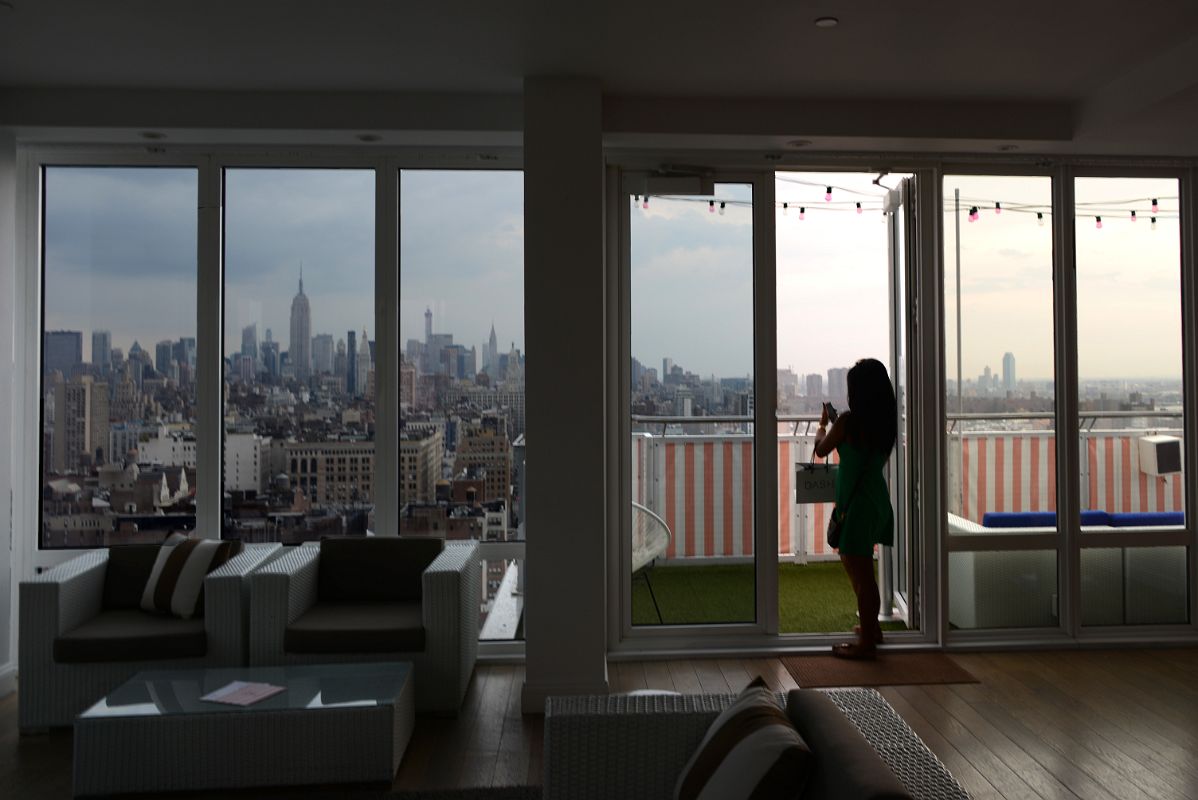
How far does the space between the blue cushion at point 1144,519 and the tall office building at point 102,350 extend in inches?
223

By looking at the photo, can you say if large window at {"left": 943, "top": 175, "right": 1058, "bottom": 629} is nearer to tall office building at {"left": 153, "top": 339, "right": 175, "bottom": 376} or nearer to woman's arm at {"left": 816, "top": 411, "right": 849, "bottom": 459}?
woman's arm at {"left": 816, "top": 411, "right": 849, "bottom": 459}

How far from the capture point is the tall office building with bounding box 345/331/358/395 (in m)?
4.84

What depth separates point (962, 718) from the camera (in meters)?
3.94

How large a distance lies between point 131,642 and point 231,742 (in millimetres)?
907

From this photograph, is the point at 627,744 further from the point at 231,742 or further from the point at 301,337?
the point at 301,337

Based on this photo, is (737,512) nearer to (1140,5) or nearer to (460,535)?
(460,535)

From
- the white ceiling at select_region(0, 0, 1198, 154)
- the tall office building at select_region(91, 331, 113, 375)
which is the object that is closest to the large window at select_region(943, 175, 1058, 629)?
the white ceiling at select_region(0, 0, 1198, 154)

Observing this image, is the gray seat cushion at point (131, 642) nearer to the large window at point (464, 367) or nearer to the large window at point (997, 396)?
the large window at point (464, 367)

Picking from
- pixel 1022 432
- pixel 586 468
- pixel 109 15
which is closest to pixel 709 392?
pixel 586 468

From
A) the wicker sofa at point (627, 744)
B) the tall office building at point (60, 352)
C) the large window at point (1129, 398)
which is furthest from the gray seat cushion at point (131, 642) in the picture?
the large window at point (1129, 398)

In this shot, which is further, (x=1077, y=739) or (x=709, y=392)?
(x=709, y=392)

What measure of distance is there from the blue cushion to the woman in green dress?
1.41 m

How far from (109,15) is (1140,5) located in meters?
3.95

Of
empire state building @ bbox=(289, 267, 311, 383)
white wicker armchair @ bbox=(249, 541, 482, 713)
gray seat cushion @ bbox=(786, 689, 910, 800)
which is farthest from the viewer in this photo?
empire state building @ bbox=(289, 267, 311, 383)
